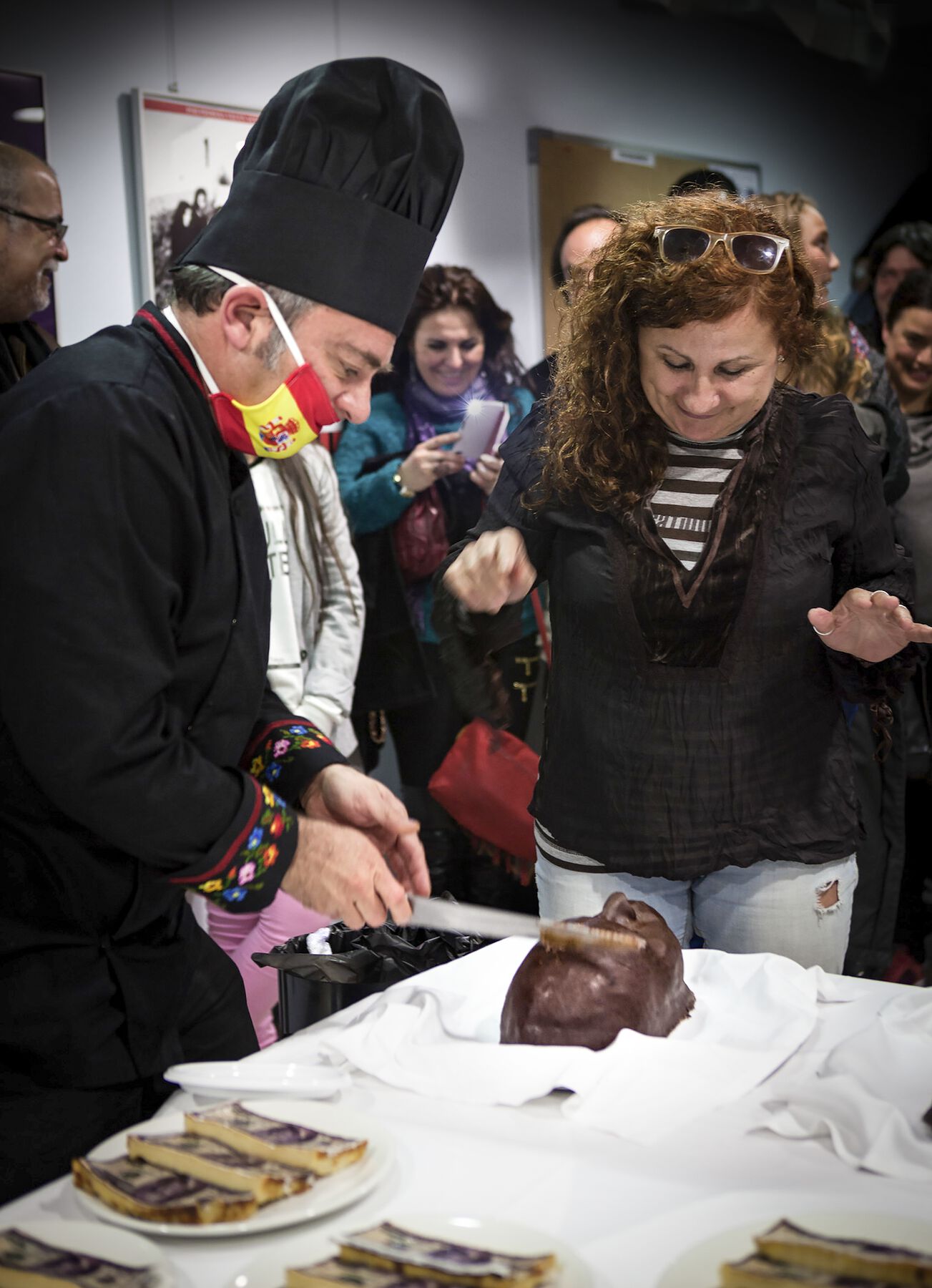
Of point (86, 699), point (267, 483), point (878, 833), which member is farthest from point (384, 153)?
point (878, 833)

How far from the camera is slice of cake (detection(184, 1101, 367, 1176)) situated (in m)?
1.12

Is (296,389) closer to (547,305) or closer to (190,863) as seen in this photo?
(190,863)

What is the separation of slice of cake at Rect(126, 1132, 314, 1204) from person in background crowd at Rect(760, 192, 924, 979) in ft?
6.27

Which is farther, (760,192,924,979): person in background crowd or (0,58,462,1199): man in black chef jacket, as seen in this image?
(760,192,924,979): person in background crowd

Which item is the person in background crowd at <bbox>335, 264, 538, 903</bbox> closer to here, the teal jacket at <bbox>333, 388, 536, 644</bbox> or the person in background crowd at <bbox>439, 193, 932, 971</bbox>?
the teal jacket at <bbox>333, 388, 536, 644</bbox>

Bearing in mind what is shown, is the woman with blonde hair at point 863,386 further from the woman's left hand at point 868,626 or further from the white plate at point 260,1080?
the white plate at point 260,1080

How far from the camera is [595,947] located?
149 centimetres

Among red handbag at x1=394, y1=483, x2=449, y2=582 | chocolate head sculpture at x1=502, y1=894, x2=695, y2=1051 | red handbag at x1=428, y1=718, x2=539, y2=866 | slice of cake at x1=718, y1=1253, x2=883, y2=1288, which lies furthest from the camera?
red handbag at x1=394, y1=483, x2=449, y2=582

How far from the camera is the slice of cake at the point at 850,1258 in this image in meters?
0.94

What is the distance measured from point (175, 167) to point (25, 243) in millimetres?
698

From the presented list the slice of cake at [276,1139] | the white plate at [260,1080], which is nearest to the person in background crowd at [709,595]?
the white plate at [260,1080]

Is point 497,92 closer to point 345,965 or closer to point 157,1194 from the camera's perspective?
point 345,965

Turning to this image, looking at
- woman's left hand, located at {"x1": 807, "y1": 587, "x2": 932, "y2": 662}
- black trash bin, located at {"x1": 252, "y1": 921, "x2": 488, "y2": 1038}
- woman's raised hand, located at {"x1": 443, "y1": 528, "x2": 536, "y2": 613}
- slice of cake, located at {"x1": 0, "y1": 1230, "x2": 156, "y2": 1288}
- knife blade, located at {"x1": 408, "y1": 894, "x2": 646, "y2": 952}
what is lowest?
black trash bin, located at {"x1": 252, "y1": 921, "x2": 488, "y2": 1038}

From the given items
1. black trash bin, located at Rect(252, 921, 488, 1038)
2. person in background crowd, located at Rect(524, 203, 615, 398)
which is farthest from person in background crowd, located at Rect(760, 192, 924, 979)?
black trash bin, located at Rect(252, 921, 488, 1038)
